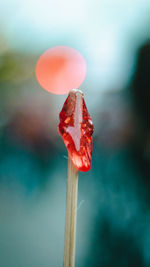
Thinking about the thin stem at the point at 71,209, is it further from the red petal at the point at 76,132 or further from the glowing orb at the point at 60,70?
the glowing orb at the point at 60,70

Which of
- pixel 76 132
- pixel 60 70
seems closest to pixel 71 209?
pixel 76 132

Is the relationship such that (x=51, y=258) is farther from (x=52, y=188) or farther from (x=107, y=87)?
(x=107, y=87)

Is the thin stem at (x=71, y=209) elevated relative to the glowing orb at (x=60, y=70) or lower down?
lower down

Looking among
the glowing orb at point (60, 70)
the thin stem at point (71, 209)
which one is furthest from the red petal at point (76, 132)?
the glowing orb at point (60, 70)

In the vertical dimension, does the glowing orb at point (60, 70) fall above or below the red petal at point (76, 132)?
above

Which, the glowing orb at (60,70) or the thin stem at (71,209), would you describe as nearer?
the thin stem at (71,209)

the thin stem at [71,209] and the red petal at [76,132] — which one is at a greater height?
the red petal at [76,132]

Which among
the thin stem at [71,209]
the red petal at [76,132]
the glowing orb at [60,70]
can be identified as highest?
the glowing orb at [60,70]

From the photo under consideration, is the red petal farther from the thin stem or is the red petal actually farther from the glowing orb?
the glowing orb

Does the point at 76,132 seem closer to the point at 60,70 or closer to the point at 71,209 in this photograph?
the point at 71,209
